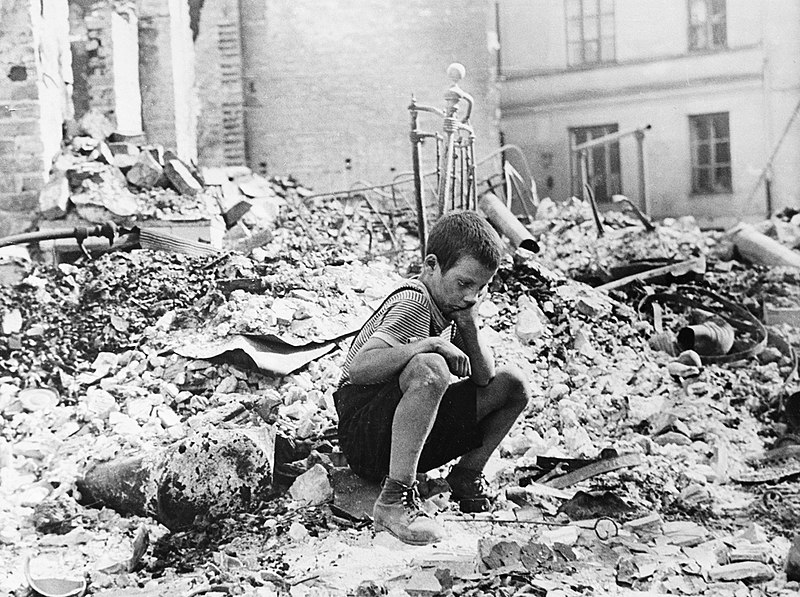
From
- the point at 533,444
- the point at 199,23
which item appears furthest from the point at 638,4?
the point at 533,444

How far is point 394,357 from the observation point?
223cm

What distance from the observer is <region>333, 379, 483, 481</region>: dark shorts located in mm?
2375

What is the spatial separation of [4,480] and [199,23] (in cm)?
492

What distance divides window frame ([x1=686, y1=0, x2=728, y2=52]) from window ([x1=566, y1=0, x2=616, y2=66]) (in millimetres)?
1079

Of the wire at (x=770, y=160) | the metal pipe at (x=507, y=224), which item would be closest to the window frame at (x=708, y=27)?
the wire at (x=770, y=160)

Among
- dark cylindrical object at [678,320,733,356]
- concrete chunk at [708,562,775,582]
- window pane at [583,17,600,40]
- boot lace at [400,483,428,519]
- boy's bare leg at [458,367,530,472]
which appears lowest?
concrete chunk at [708,562,775,582]

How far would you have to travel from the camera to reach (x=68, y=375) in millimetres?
3697

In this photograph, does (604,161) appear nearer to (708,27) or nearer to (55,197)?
(708,27)

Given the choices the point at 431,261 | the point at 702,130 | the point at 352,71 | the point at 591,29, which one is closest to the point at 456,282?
the point at 431,261

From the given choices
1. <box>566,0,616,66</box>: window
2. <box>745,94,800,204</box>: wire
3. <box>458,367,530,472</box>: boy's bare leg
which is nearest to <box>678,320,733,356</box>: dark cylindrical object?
<box>458,367,530,472</box>: boy's bare leg

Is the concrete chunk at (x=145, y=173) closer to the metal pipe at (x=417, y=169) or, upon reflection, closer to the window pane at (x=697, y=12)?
the metal pipe at (x=417, y=169)

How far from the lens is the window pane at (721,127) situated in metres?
7.55

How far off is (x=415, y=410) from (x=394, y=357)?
0.15m

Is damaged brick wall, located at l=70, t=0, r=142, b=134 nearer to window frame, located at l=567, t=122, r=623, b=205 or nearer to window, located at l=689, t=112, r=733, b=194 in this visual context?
window frame, located at l=567, t=122, r=623, b=205
